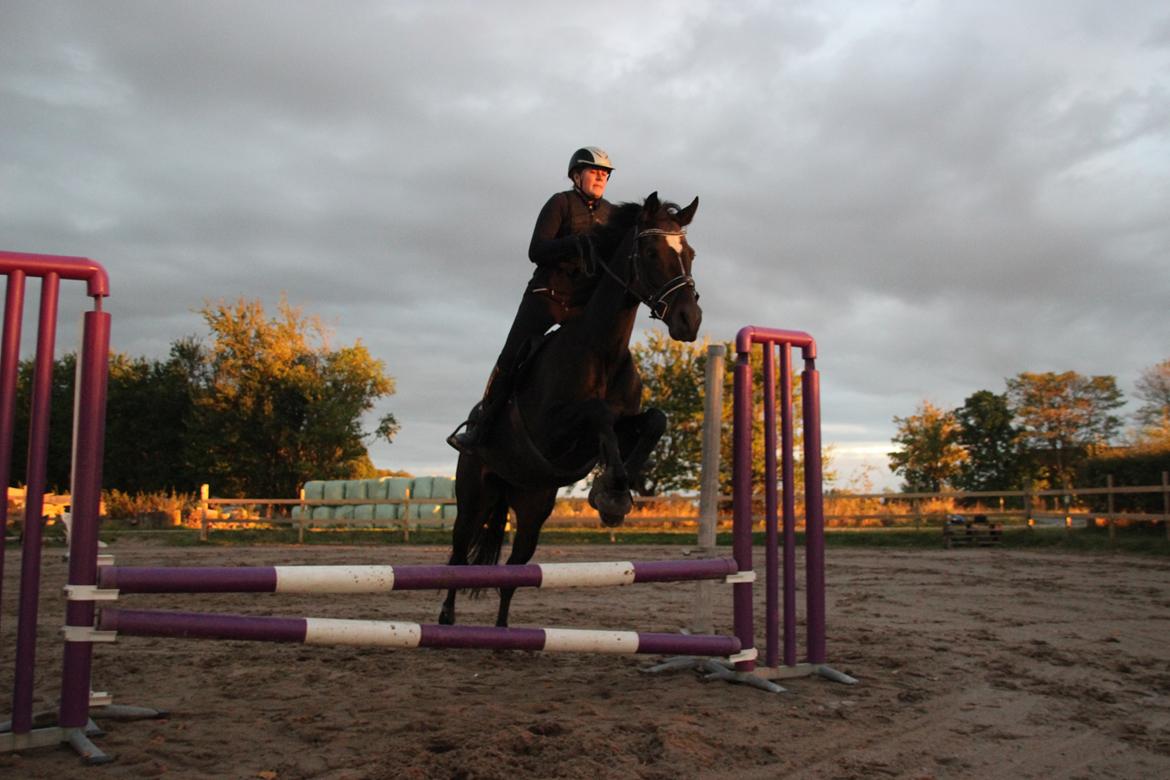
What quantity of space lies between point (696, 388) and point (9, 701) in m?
39.1

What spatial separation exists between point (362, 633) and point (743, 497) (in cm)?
222

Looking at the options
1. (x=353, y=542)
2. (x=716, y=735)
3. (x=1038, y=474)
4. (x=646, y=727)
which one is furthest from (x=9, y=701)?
(x=1038, y=474)

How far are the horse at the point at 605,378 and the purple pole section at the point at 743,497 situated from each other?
1.50 ft

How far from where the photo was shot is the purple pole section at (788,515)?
497 cm

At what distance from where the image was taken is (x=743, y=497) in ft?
15.8

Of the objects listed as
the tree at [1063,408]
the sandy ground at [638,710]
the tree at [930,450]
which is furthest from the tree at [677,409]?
the sandy ground at [638,710]

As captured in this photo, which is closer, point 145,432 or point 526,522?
point 526,522

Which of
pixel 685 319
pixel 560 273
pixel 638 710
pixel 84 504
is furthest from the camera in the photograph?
→ pixel 560 273

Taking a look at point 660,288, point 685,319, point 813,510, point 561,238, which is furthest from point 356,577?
point 813,510

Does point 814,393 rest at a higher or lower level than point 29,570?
higher

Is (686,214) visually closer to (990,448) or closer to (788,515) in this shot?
(788,515)

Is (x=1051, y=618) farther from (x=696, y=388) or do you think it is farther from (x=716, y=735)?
(x=696, y=388)

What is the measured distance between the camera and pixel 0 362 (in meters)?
3.61

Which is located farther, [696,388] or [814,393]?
[696,388]
